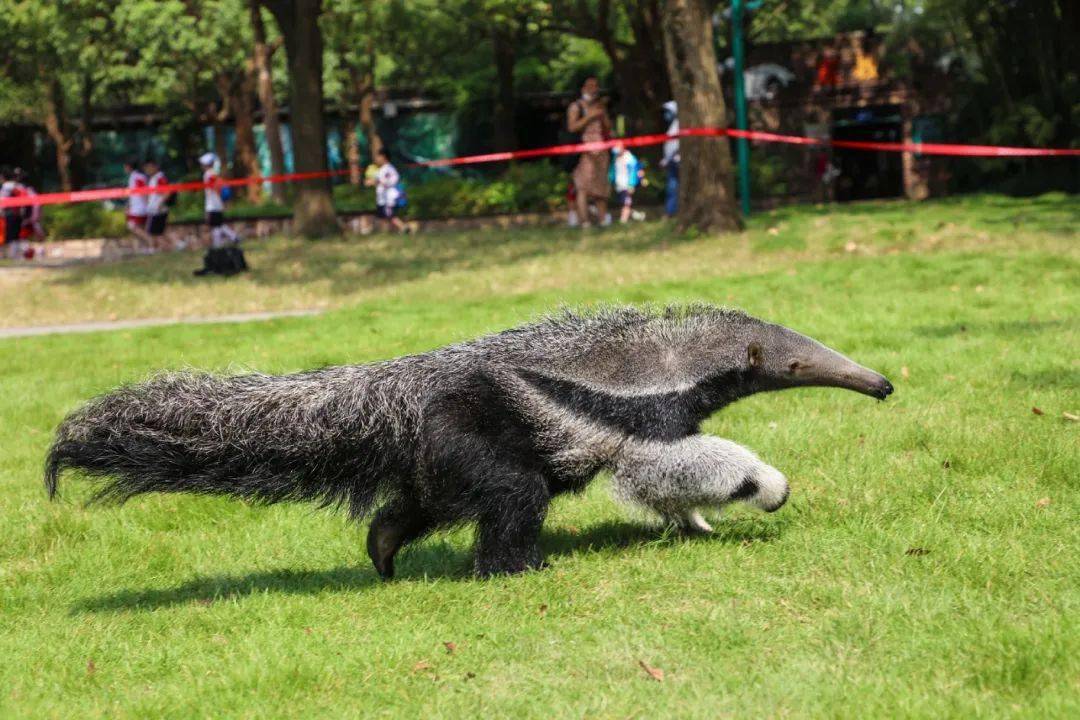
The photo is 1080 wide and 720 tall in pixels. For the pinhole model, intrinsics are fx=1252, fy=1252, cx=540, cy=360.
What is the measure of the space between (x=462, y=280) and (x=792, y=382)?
990 cm

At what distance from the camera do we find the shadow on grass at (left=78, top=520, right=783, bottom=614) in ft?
16.4

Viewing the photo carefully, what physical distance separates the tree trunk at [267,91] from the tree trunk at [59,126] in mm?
9189

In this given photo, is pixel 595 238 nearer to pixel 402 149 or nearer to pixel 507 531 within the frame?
pixel 507 531

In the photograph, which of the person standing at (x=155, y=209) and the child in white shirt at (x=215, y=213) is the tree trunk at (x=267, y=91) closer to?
the person standing at (x=155, y=209)

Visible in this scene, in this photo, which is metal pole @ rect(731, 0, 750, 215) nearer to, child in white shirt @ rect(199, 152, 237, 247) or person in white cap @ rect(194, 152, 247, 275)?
person in white cap @ rect(194, 152, 247, 275)

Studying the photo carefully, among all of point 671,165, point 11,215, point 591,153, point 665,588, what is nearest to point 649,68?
point 671,165

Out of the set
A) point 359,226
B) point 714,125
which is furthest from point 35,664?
point 359,226

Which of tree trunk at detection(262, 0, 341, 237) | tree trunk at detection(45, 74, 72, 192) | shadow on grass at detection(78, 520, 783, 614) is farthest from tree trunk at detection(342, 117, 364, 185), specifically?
shadow on grass at detection(78, 520, 783, 614)

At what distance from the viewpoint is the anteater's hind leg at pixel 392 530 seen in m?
5.17

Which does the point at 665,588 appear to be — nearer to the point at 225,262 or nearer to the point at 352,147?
the point at 225,262

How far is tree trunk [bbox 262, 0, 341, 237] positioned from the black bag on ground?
15.1 feet

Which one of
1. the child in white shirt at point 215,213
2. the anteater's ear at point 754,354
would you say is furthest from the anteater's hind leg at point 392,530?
the child in white shirt at point 215,213

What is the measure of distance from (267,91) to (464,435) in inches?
1196

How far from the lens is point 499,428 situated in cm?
483
